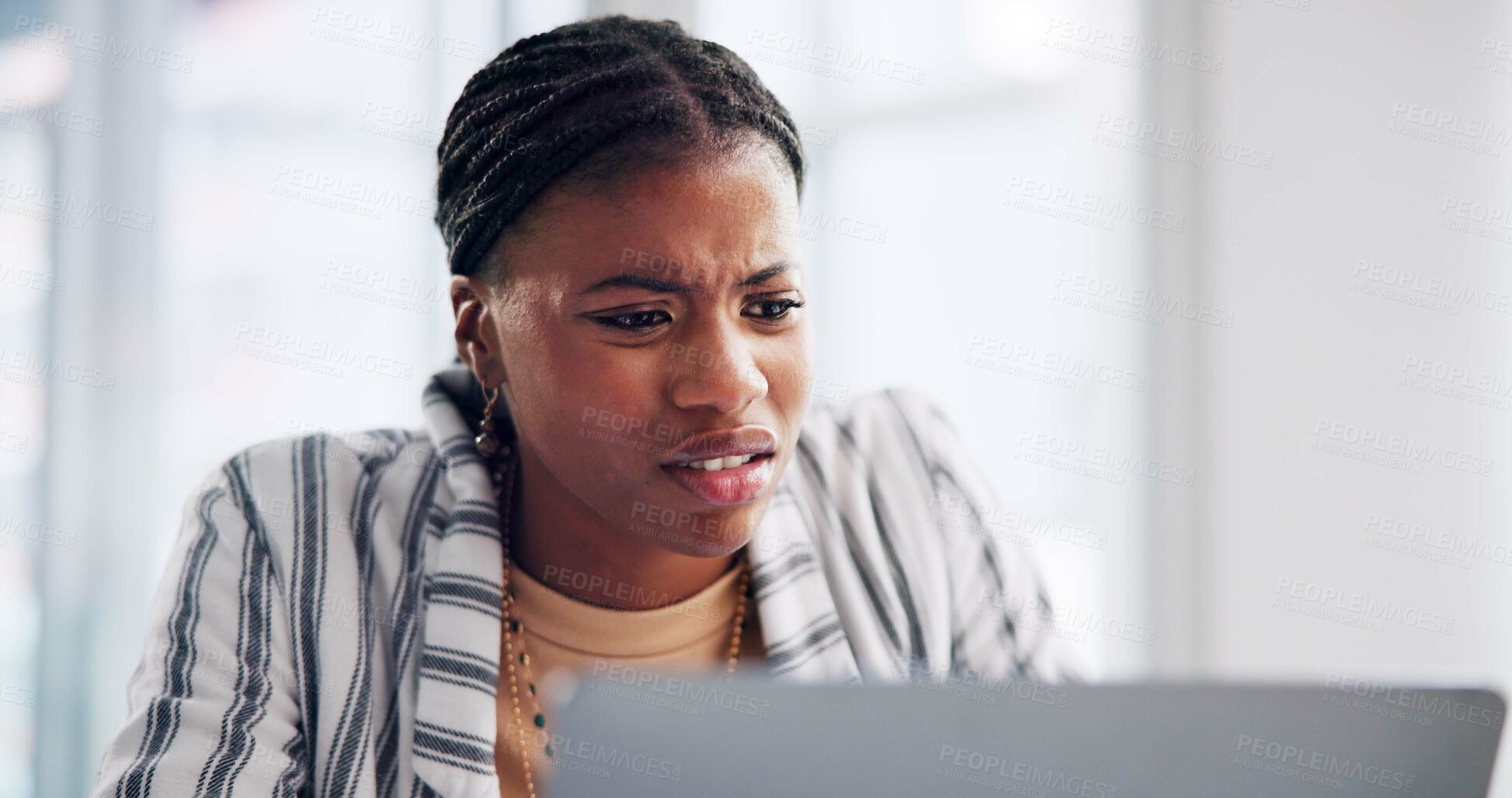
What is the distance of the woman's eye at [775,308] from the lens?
1.17 m

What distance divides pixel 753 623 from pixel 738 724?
759mm

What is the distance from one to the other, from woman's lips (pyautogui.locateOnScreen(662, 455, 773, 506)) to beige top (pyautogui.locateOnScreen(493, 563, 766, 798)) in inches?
7.3

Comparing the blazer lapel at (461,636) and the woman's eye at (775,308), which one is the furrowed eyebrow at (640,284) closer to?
the woman's eye at (775,308)

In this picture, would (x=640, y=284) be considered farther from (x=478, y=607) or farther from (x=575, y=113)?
(x=478, y=607)

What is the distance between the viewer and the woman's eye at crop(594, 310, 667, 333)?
3.70ft

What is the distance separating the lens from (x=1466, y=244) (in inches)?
73.2

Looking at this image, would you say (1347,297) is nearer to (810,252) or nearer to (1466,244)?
(1466,244)

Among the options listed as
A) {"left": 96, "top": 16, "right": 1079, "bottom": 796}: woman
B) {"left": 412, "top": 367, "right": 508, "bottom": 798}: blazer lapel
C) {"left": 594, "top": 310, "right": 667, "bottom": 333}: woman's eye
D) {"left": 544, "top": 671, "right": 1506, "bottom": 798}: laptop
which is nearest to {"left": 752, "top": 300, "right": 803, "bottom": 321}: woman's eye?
{"left": 96, "top": 16, "right": 1079, "bottom": 796}: woman

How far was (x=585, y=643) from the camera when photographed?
125 cm

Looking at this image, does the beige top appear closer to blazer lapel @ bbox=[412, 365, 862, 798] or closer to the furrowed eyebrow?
blazer lapel @ bbox=[412, 365, 862, 798]

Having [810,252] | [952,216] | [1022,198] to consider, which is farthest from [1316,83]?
[810,252]

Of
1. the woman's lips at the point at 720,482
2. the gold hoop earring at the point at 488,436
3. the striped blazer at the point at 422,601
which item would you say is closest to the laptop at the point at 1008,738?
the striped blazer at the point at 422,601

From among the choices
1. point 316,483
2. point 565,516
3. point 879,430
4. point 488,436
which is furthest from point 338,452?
point 879,430

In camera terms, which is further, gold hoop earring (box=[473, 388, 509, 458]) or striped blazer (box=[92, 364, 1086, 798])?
gold hoop earring (box=[473, 388, 509, 458])
